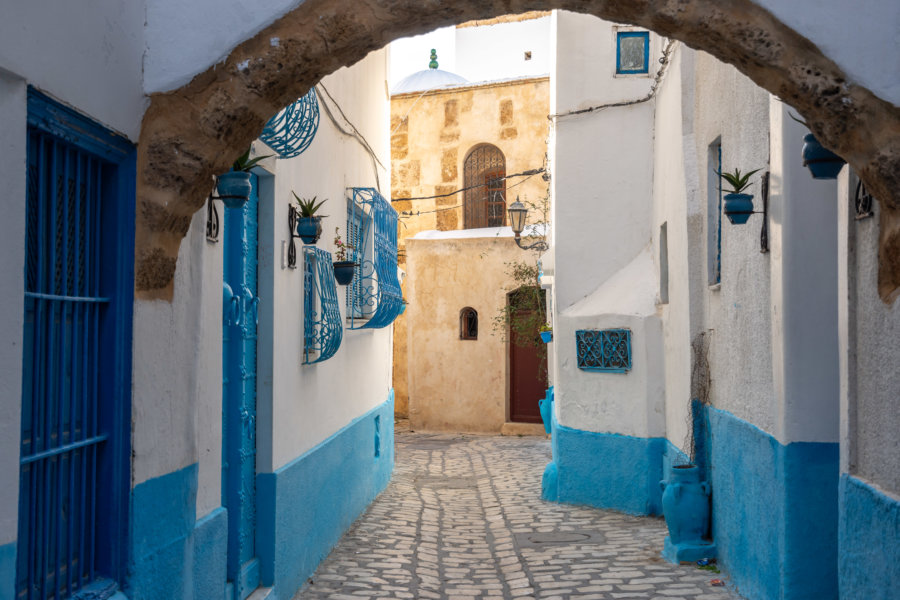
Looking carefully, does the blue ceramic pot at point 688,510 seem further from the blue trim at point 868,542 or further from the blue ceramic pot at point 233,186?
the blue ceramic pot at point 233,186

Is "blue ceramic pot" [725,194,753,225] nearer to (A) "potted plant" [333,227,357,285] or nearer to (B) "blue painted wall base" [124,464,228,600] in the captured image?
(A) "potted plant" [333,227,357,285]

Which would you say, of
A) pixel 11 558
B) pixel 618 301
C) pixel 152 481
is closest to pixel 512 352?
pixel 618 301

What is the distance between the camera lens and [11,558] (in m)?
2.46

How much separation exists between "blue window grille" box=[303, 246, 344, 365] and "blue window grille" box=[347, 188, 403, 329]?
1.18 metres

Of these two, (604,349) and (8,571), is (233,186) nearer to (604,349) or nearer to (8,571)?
(8,571)

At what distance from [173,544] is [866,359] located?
3111 millimetres

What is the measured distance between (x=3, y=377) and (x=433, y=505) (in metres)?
7.48

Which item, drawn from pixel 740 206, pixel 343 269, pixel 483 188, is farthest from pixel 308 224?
pixel 483 188

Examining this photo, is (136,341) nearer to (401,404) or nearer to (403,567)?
(403,567)

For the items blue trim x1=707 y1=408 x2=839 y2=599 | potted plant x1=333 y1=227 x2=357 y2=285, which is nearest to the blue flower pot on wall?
blue trim x1=707 y1=408 x2=839 y2=599

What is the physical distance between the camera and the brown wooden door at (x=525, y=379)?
1678cm

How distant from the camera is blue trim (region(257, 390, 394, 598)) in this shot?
18.0 ft

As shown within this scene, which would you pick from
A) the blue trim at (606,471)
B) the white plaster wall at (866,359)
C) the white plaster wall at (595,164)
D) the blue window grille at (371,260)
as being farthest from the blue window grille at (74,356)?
the white plaster wall at (595,164)

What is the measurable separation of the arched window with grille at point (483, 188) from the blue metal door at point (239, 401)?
14329 millimetres
